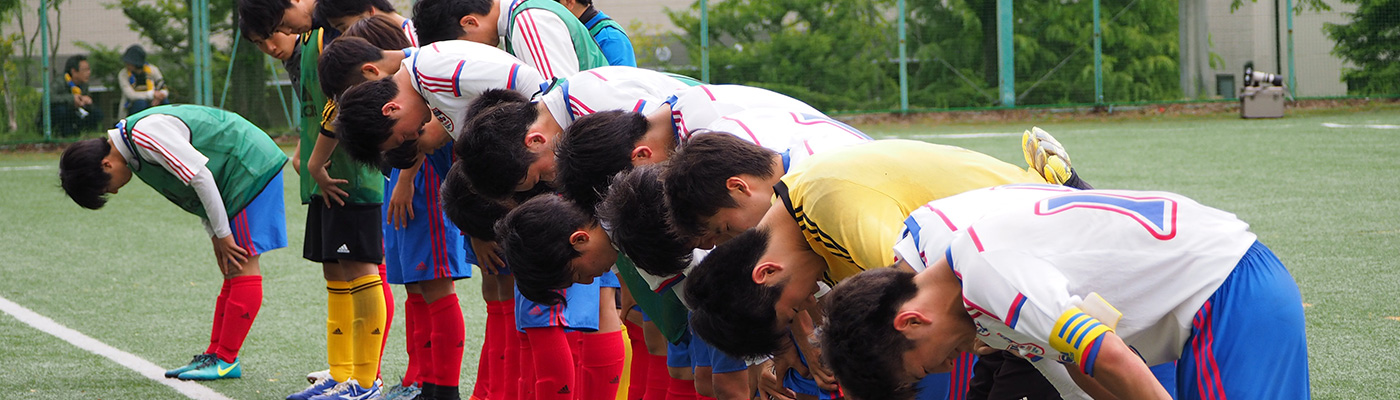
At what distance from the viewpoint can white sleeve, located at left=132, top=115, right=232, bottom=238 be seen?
4852mm

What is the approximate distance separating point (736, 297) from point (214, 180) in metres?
3.29

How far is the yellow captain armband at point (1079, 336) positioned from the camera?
1.86 m

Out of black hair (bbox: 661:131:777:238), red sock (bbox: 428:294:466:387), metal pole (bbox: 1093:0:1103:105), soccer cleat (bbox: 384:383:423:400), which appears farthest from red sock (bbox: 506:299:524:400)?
metal pole (bbox: 1093:0:1103:105)

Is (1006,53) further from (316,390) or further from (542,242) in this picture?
(542,242)

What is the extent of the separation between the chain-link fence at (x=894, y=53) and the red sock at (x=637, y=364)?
12665 millimetres

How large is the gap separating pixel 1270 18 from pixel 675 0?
789 centimetres

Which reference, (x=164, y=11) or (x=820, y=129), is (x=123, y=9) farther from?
(x=820, y=129)

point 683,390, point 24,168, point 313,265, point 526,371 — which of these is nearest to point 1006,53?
point 313,265

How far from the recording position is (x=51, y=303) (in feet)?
21.6

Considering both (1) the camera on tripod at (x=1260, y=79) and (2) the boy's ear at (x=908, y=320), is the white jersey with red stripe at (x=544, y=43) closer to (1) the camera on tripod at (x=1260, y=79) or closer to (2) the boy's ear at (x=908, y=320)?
(2) the boy's ear at (x=908, y=320)

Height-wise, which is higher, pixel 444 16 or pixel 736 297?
pixel 444 16

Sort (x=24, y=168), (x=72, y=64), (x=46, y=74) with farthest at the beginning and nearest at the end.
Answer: (x=72, y=64) → (x=46, y=74) → (x=24, y=168)

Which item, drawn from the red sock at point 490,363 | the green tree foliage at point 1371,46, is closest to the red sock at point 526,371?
the red sock at point 490,363

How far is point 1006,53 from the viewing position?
54.1 feet
